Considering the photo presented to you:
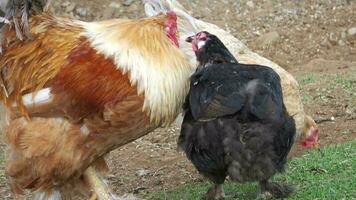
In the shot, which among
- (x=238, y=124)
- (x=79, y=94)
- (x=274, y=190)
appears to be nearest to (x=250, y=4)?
(x=274, y=190)

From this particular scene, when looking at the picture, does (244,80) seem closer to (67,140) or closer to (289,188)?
(289,188)

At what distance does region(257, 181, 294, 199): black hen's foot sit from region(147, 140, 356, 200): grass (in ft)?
0.21

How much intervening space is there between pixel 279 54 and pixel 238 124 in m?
6.98

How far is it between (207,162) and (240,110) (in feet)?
1.78

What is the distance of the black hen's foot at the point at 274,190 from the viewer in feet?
20.6

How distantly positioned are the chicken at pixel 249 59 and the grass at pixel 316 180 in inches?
13.3

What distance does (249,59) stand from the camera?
8281 millimetres

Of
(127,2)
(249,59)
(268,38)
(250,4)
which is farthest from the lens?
(250,4)

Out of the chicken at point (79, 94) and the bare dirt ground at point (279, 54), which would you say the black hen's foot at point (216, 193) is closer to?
the chicken at point (79, 94)

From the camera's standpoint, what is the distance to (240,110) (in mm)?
5922

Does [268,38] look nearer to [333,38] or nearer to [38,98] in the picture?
[333,38]

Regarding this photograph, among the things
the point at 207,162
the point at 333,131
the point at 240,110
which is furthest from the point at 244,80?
the point at 333,131

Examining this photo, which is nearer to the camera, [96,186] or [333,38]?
[96,186]

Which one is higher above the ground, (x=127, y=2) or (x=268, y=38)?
(x=268, y=38)
